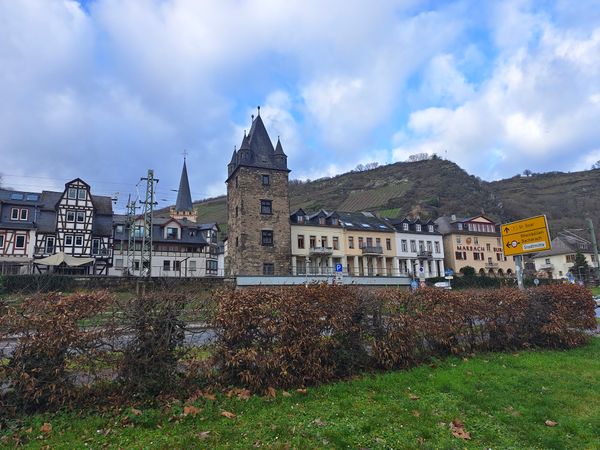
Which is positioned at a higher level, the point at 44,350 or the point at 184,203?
the point at 184,203

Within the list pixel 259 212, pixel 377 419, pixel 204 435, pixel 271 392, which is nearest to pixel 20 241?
pixel 259 212

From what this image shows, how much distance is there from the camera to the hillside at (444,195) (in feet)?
310

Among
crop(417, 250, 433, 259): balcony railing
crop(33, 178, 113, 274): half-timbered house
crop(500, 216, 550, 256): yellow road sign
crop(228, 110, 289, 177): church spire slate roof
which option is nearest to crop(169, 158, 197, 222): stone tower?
crop(33, 178, 113, 274): half-timbered house

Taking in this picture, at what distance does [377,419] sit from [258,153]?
43.6 m

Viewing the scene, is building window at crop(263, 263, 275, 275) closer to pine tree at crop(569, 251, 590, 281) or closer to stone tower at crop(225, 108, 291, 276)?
stone tower at crop(225, 108, 291, 276)

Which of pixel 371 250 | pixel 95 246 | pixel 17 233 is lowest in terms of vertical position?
pixel 371 250

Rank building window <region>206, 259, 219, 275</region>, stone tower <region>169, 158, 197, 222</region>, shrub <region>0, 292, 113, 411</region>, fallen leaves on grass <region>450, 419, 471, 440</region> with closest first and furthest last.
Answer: fallen leaves on grass <region>450, 419, 471, 440</region>, shrub <region>0, 292, 113, 411</region>, building window <region>206, 259, 219, 275</region>, stone tower <region>169, 158, 197, 222</region>

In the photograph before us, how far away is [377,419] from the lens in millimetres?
5480

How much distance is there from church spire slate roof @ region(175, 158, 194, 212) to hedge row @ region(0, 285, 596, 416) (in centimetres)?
8032

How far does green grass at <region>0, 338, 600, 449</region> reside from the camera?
16.0 feet

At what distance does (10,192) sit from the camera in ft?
148

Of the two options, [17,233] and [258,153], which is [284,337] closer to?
[258,153]

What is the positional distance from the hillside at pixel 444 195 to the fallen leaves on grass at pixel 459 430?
85.8m

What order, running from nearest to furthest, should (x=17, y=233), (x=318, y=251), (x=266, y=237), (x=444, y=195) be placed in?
(x=17, y=233) → (x=266, y=237) → (x=318, y=251) → (x=444, y=195)
